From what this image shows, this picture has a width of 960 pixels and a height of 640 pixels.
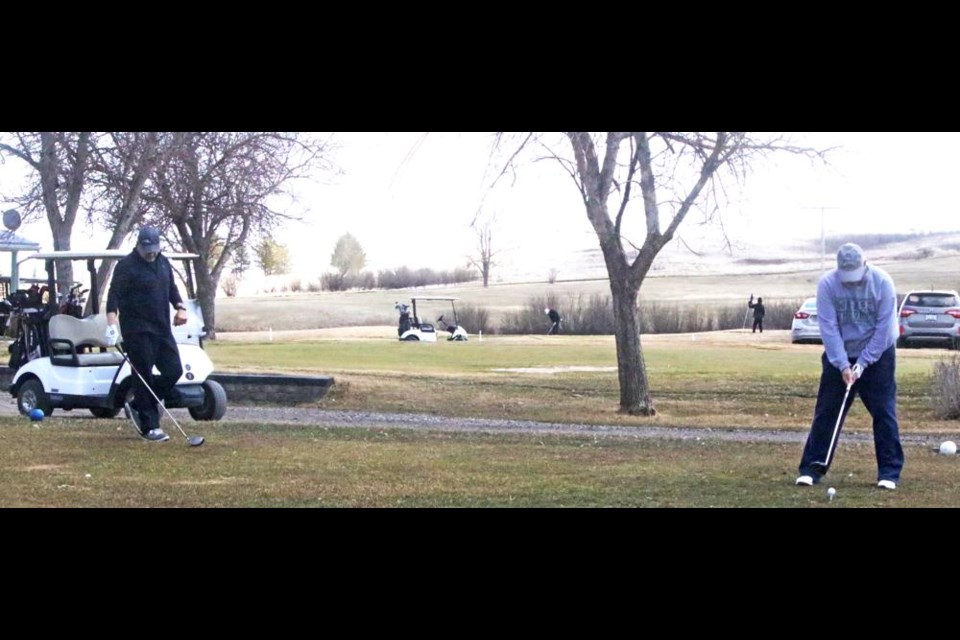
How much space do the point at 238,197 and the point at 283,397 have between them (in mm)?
2489

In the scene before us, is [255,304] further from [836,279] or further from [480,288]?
[836,279]

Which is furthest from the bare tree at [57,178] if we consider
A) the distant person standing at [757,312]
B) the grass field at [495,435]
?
the distant person standing at [757,312]

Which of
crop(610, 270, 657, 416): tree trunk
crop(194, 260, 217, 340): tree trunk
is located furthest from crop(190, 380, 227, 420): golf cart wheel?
crop(610, 270, 657, 416): tree trunk

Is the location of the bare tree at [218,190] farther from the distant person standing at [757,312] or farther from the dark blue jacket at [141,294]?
the distant person standing at [757,312]

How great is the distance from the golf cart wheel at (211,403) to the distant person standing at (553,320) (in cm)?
379

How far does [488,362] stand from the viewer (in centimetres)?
1436

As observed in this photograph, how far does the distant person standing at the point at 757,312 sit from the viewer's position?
13.3 meters

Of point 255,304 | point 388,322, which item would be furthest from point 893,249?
point 255,304

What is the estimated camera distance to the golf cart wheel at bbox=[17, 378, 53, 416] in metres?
12.1

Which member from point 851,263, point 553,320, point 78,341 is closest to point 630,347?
point 553,320

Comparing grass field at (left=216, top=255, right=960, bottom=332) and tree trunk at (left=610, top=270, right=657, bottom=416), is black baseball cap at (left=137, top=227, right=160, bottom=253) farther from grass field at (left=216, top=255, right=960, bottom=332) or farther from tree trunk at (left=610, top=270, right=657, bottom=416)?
tree trunk at (left=610, top=270, right=657, bottom=416)

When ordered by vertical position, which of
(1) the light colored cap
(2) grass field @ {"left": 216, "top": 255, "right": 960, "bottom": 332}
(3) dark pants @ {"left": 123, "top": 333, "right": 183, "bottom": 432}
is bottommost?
(3) dark pants @ {"left": 123, "top": 333, "right": 183, "bottom": 432}

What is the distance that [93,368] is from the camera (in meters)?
11.8
